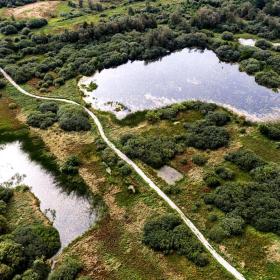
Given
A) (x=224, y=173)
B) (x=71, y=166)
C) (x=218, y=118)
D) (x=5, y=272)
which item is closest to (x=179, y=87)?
(x=218, y=118)

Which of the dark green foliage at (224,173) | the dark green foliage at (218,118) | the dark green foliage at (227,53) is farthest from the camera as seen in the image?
the dark green foliage at (227,53)

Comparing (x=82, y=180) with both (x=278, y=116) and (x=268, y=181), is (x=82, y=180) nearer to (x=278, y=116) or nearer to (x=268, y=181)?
(x=268, y=181)

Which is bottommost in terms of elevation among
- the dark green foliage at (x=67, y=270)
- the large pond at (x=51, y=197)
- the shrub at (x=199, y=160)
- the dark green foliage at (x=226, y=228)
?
the large pond at (x=51, y=197)

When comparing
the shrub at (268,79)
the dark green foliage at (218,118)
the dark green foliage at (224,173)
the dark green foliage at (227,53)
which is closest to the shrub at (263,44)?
the dark green foliage at (227,53)

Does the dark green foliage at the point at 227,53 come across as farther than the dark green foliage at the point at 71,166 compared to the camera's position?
Yes

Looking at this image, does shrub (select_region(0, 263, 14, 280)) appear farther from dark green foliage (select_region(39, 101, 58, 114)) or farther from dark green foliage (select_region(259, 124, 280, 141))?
dark green foliage (select_region(259, 124, 280, 141))

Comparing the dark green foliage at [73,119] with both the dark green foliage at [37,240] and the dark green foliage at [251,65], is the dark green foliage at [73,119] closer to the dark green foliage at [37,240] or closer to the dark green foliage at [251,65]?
the dark green foliage at [37,240]

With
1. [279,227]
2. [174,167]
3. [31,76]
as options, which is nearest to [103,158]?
[174,167]
